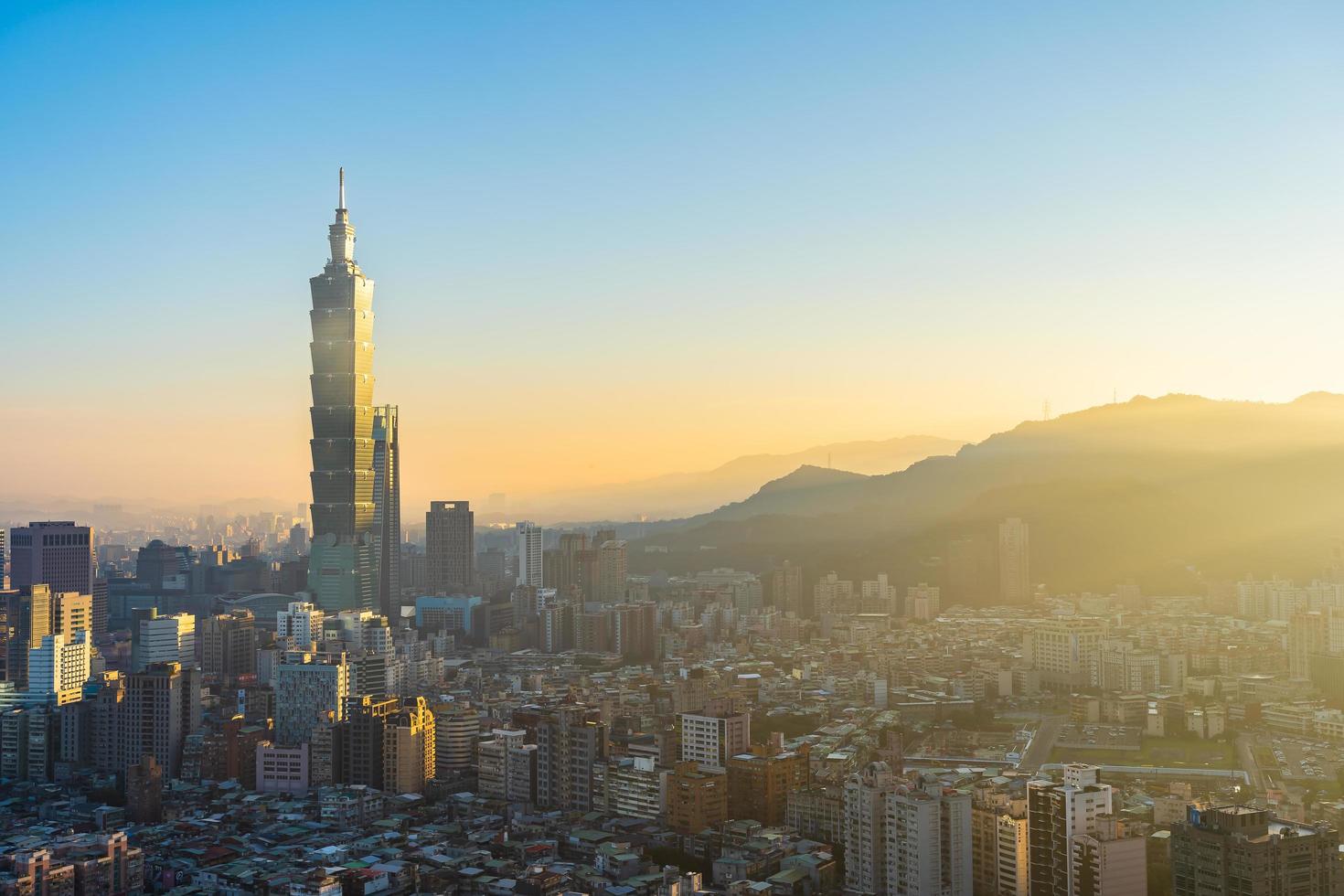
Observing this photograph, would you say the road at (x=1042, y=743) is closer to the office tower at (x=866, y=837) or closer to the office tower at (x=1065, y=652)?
the office tower at (x=1065, y=652)

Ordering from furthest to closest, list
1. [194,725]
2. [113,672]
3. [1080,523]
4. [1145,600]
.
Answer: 1. [1080,523]
2. [1145,600]
3. [113,672]
4. [194,725]

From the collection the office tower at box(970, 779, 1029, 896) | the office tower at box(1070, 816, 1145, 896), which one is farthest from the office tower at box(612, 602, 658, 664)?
the office tower at box(1070, 816, 1145, 896)

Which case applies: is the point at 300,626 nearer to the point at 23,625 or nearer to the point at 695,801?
the point at 23,625

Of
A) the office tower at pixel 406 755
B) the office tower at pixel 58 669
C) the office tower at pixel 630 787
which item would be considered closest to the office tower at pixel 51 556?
the office tower at pixel 58 669

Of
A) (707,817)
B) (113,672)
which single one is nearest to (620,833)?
(707,817)

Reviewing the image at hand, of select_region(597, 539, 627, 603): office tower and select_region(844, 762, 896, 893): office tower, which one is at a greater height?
select_region(597, 539, 627, 603): office tower

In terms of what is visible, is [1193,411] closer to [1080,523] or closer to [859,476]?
[1080,523]

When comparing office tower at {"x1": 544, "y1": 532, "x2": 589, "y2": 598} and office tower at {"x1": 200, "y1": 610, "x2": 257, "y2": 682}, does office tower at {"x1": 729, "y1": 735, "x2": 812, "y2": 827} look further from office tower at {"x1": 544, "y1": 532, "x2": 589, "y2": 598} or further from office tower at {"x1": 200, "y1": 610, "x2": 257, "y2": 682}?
office tower at {"x1": 544, "y1": 532, "x2": 589, "y2": 598}
